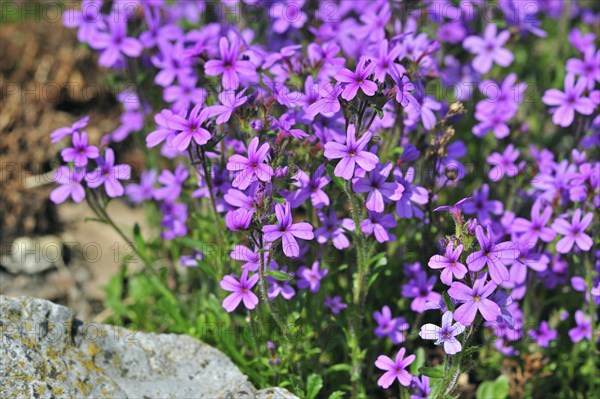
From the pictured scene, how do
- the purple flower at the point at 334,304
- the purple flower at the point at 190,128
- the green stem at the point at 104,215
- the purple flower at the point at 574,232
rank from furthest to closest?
the green stem at the point at 104,215 → the purple flower at the point at 334,304 → the purple flower at the point at 574,232 → the purple flower at the point at 190,128

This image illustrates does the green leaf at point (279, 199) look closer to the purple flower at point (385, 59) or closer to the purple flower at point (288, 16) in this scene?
the purple flower at point (385, 59)

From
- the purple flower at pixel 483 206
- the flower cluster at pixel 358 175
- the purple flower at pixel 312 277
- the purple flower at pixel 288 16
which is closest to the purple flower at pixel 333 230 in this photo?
the flower cluster at pixel 358 175

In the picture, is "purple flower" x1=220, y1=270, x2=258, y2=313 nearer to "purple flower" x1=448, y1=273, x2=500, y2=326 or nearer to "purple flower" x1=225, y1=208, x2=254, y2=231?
"purple flower" x1=225, y1=208, x2=254, y2=231

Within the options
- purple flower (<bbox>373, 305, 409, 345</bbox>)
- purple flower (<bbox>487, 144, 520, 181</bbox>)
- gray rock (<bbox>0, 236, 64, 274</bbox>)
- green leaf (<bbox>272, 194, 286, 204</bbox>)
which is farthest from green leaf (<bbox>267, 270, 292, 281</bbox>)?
gray rock (<bbox>0, 236, 64, 274</bbox>)

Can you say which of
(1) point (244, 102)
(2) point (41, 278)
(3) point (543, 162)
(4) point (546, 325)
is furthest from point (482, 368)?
(2) point (41, 278)

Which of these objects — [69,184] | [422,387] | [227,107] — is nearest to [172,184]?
[69,184]

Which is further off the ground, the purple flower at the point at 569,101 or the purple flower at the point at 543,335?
the purple flower at the point at 569,101

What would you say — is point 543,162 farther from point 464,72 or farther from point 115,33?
point 115,33
